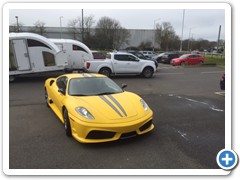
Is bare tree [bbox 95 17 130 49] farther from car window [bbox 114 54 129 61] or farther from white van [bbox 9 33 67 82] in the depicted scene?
white van [bbox 9 33 67 82]

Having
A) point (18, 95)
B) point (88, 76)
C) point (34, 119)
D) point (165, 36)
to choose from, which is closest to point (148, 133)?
point (88, 76)

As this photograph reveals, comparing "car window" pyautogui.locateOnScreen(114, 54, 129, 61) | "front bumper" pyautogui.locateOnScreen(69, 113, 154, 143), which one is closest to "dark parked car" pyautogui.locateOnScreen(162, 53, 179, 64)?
"car window" pyautogui.locateOnScreen(114, 54, 129, 61)

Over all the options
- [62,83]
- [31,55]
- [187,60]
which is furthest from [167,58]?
[62,83]

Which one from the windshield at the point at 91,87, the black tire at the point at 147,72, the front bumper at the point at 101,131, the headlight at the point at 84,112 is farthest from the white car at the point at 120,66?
the front bumper at the point at 101,131

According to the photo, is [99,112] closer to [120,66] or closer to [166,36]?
[120,66]

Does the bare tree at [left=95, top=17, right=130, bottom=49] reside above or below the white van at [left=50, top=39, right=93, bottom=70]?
above

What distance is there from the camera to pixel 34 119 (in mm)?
5453

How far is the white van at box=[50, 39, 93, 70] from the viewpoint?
14.6 m

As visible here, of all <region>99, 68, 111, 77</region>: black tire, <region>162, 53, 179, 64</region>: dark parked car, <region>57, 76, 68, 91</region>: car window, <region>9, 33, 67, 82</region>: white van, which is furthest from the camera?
<region>162, 53, 179, 64</region>: dark parked car

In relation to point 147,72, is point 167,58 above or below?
above
